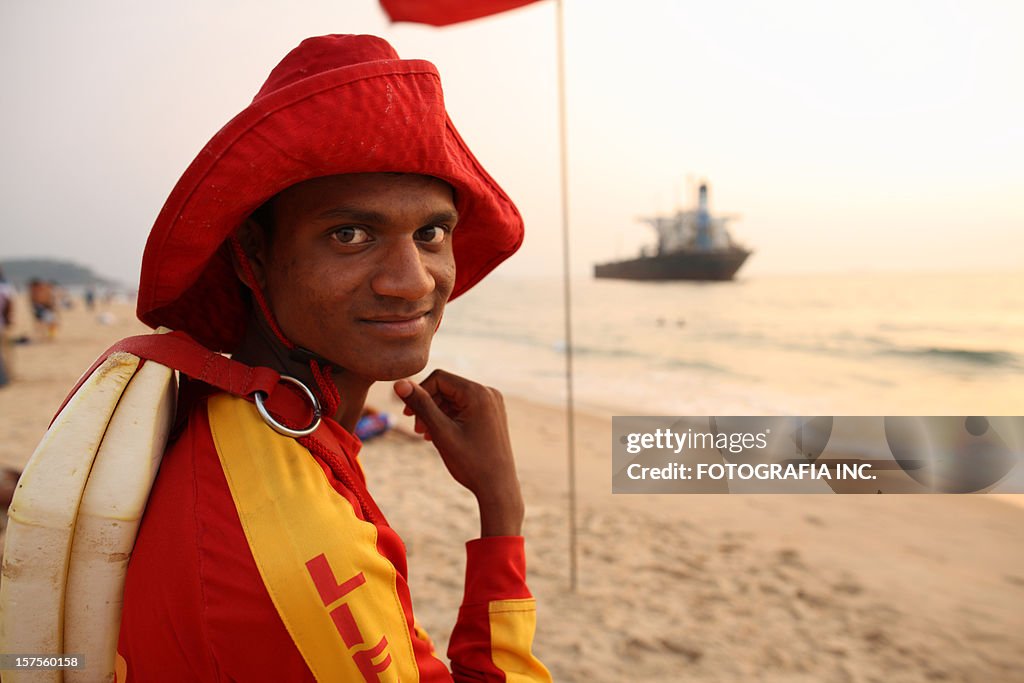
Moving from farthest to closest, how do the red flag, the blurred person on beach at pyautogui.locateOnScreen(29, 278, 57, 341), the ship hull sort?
the ship hull, the blurred person on beach at pyautogui.locateOnScreen(29, 278, 57, 341), the red flag

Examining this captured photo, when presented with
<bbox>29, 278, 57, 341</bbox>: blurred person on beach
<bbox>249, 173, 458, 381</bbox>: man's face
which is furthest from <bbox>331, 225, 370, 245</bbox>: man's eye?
<bbox>29, 278, 57, 341</bbox>: blurred person on beach

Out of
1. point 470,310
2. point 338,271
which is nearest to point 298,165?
point 338,271

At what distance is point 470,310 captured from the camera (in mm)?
40562

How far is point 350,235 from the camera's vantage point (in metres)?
1.21

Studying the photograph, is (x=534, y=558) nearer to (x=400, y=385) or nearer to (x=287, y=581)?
(x=400, y=385)

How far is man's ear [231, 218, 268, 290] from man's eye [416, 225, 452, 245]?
0.30 metres

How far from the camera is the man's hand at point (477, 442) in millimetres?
1504

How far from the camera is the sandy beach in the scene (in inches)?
138

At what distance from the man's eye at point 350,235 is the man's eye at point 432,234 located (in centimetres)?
12

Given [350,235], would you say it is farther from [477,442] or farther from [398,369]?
[477,442]

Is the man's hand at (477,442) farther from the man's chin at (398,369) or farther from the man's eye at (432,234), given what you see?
the man's eye at (432,234)

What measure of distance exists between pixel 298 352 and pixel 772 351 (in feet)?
73.5

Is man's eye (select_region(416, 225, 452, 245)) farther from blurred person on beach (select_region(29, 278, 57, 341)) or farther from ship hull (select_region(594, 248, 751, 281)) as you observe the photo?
ship hull (select_region(594, 248, 751, 281))

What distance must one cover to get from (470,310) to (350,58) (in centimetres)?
3944
